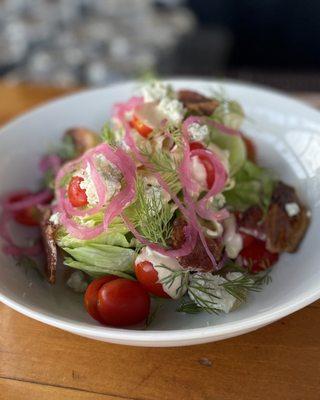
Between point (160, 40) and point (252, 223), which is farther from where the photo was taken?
point (160, 40)

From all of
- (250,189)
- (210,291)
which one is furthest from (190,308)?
(250,189)

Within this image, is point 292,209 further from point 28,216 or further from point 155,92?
point 28,216

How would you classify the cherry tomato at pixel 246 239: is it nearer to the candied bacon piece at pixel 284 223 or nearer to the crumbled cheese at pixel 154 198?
the candied bacon piece at pixel 284 223

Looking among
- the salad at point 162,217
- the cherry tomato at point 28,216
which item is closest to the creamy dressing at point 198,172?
the salad at point 162,217

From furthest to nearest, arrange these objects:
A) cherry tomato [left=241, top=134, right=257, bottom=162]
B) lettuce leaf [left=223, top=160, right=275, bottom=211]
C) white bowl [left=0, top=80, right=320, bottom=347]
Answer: cherry tomato [left=241, top=134, right=257, bottom=162] < lettuce leaf [left=223, top=160, right=275, bottom=211] < white bowl [left=0, top=80, right=320, bottom=347]

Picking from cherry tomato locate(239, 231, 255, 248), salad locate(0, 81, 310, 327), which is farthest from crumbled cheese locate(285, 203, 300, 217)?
cherry tomato locate(239, 231, 255, 248)

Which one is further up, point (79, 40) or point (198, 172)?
point (198, 172)

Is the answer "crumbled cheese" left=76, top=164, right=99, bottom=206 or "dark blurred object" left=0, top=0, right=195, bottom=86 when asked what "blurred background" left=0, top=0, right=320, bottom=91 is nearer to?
"dark blurred object" left=0, top=0, right=195, bottom=86

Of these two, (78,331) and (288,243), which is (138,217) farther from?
(288,243)
